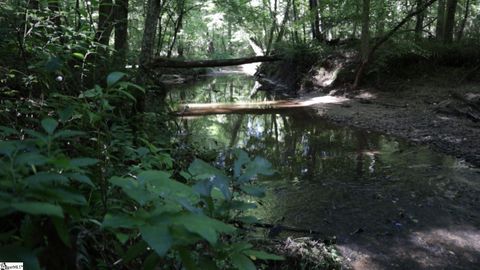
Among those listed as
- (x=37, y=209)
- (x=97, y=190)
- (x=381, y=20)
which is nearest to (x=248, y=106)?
(x=381, y=20)

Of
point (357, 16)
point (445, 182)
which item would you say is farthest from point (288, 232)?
point (357, 16)

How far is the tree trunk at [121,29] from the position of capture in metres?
4.53

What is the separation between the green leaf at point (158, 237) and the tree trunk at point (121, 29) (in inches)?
132

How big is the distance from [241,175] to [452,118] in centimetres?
935

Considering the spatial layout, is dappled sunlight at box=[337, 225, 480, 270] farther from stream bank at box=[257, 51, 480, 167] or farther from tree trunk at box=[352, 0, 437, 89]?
tree trunk at box=[352, 0, 437, 89]

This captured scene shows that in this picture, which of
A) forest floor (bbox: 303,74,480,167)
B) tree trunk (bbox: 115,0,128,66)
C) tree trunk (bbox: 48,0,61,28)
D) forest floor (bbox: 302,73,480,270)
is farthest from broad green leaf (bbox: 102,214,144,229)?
forest floor (bbox: 303,74,480,167)

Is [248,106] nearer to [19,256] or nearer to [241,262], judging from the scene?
[241,262]

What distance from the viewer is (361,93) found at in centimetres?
1361

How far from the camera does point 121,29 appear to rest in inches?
264

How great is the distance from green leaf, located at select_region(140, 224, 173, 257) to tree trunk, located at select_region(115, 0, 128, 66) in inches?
132

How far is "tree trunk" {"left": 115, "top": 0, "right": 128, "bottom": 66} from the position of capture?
4.53m

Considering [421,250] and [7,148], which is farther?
[421,250]

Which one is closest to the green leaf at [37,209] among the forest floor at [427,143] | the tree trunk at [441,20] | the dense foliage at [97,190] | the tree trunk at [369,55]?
the dense foliage at [97,190]

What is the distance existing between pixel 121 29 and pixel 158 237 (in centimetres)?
651
